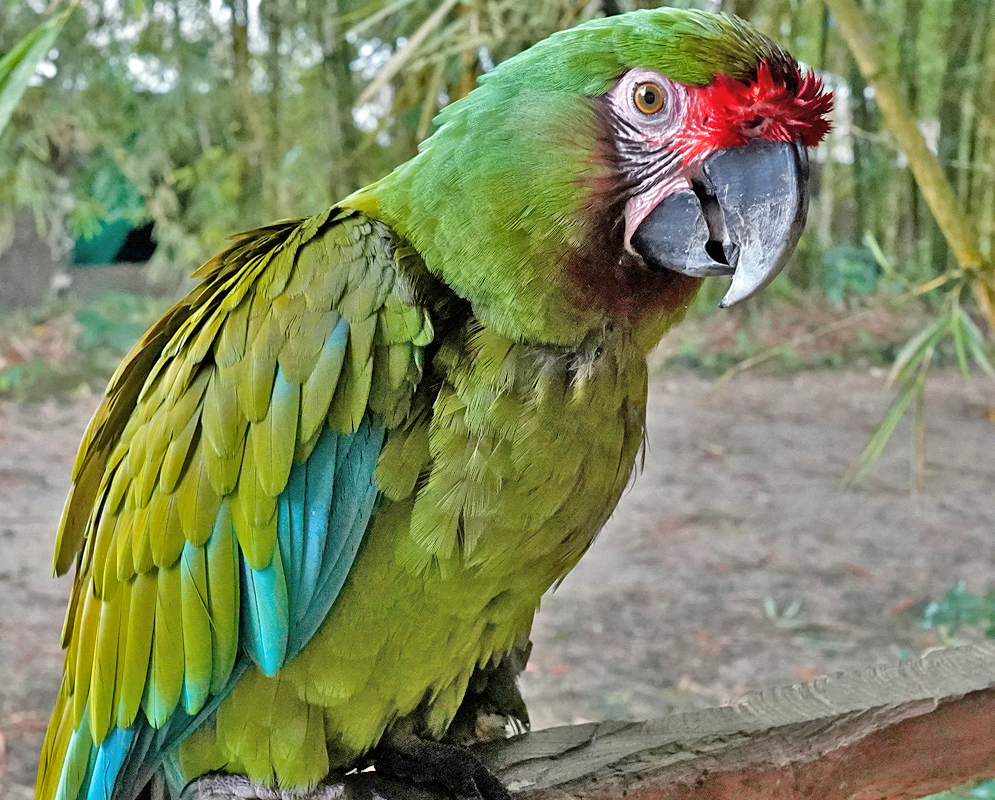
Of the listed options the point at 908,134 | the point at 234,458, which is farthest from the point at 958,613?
the point at 234,458

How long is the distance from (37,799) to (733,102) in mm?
1093

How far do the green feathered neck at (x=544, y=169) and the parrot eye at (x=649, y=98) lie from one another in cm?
2

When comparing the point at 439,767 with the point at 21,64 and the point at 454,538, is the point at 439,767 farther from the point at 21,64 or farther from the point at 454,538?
the point at 21,64

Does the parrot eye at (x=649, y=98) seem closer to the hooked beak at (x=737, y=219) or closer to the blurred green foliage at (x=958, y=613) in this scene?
the hooked beak at (x=737, y=219)

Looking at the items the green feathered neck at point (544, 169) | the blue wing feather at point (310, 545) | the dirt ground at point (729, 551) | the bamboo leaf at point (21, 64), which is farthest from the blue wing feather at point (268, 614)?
the dirt ground at point (729, 551)

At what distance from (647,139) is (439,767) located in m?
0.74

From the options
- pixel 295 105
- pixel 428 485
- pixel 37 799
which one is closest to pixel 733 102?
pixel 428 485

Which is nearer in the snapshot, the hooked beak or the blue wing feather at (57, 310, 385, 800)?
the hooked beak

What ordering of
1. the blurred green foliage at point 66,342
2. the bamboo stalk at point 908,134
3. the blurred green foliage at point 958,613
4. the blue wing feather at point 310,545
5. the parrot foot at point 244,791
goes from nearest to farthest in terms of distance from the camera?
1. the blue wing feather at point 310,545
2. the parrot foot at point 244,791
3. the bamboo stalk at point 908,134
4. the blurred green foliage at point 958,613
5. the blurred green foliage at point 66,342

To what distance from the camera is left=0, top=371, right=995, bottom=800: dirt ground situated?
7.93ft

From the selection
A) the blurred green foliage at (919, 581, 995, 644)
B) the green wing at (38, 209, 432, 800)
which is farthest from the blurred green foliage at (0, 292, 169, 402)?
the blurred green foliage at (919, 581, 995, 644)

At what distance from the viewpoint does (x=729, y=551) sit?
2844 millimetres

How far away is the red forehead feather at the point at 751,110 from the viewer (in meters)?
0.76

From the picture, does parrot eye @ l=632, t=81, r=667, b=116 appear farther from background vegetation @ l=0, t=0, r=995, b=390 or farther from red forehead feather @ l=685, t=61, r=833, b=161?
background vegetation @ l=0, t=0, r=995, b=390
